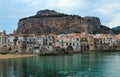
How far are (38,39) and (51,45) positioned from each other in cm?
928

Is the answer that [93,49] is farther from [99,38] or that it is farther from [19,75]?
[19,75]

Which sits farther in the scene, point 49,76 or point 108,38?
point 108,38

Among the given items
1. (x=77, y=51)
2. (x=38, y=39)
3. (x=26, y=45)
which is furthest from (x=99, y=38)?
(x=26, y=45)

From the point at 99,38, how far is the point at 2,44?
68.7m

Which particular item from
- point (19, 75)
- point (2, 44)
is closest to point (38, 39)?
point (2, 44)

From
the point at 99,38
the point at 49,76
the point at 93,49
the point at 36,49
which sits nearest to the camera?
the point at 49,76

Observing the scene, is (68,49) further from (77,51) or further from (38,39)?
(38,39)

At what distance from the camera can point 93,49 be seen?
18188 cm

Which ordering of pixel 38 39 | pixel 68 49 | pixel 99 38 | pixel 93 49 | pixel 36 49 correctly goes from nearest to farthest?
pixel 36 49, pixel 38 39, pixel 68 49, pixel 93 49, pixel 99 38

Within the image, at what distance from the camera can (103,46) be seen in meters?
187

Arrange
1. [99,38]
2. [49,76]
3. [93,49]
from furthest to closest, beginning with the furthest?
[99,38], [93,49], [49,76]

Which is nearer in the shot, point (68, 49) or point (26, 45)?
point (26, 45)

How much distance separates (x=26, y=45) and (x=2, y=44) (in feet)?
33.4

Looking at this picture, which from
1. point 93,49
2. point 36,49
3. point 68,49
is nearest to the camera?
point 36,49
